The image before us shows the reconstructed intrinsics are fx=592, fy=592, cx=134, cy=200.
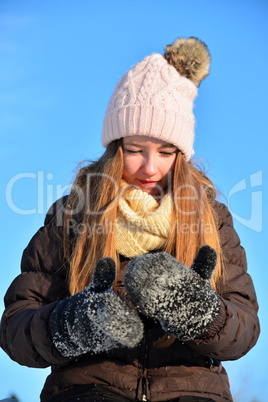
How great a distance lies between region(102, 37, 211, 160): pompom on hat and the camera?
2.89m

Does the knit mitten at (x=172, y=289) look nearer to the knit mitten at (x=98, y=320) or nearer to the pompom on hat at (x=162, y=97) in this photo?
the knit mitten at (x=98, y=320)

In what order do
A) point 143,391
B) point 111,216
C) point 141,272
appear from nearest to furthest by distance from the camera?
1. point 141,272
2. point 143,391
3. point 111,216

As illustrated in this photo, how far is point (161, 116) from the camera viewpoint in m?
2.89

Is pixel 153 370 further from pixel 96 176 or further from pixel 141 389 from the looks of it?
pixel 96 176

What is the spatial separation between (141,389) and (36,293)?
0.68 metres

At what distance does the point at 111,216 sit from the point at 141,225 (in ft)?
0.55

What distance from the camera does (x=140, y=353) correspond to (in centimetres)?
247

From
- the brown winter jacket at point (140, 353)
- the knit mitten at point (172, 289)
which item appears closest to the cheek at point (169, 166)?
the brown winter jacket at point (140, 353)

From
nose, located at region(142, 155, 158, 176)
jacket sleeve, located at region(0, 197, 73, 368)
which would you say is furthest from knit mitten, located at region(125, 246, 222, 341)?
nose, located at region(142, 155, 158, 176)

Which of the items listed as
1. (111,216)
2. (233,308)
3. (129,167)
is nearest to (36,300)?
(111,216)

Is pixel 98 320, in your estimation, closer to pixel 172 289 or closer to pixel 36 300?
pixel 172 289

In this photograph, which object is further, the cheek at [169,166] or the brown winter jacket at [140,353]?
the cheek at [169,166]

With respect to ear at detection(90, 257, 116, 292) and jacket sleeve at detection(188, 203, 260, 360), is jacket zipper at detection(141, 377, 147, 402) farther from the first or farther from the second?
ear at detection(90, 257, 116, 292)

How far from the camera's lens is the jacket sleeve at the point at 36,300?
→ 7.86 feet
